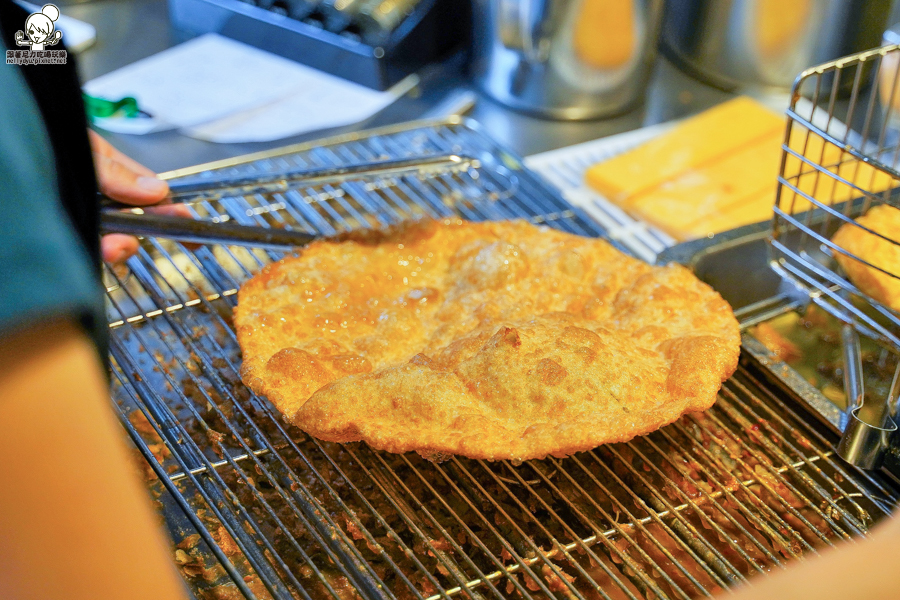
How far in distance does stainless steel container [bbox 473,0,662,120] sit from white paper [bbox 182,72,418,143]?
31cm

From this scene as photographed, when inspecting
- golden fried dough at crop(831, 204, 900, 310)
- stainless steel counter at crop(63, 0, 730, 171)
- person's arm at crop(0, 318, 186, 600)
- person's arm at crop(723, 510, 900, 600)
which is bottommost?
stainless steel counter at crop(63, 0, 730, 171)

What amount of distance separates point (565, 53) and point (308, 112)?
0.74m

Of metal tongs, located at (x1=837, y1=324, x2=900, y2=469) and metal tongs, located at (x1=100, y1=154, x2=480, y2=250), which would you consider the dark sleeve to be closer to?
metal tongs, located at (x1=100, y1=154, x2=480, y2=250)

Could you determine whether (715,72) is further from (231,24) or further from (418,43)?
(231,24)

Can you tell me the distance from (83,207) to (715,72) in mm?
2235

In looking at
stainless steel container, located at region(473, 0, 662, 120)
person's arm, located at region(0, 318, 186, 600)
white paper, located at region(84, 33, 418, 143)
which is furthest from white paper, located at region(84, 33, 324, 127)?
person's arm, located at region(0, 318, 186, 600)

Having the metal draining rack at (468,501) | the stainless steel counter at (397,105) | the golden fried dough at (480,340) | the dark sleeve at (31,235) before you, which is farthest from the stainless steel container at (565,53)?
the dark sleeve at (31,235)

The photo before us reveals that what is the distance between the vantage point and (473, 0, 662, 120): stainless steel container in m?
2.04

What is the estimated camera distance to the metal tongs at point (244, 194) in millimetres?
1300

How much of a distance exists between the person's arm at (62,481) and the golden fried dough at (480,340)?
44 centimetres

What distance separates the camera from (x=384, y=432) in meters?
1.00

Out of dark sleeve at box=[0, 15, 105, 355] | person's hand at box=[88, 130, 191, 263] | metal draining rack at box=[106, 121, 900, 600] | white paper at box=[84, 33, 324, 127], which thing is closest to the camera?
dark sleeve at box=[0, 15, 105, 355]

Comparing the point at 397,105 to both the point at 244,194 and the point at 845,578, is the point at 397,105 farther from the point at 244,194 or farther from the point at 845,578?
the point at 845,578

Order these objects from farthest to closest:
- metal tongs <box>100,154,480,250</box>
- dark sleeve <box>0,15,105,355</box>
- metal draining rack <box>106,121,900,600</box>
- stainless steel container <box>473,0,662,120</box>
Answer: stainless steel container <box>473,0,662,120</box>
metal tongs <box>100,154,480,250</box>
metal draining rack <box>106,121,900,600</box>
dark sleeve <box>0,15,105,355</box>
